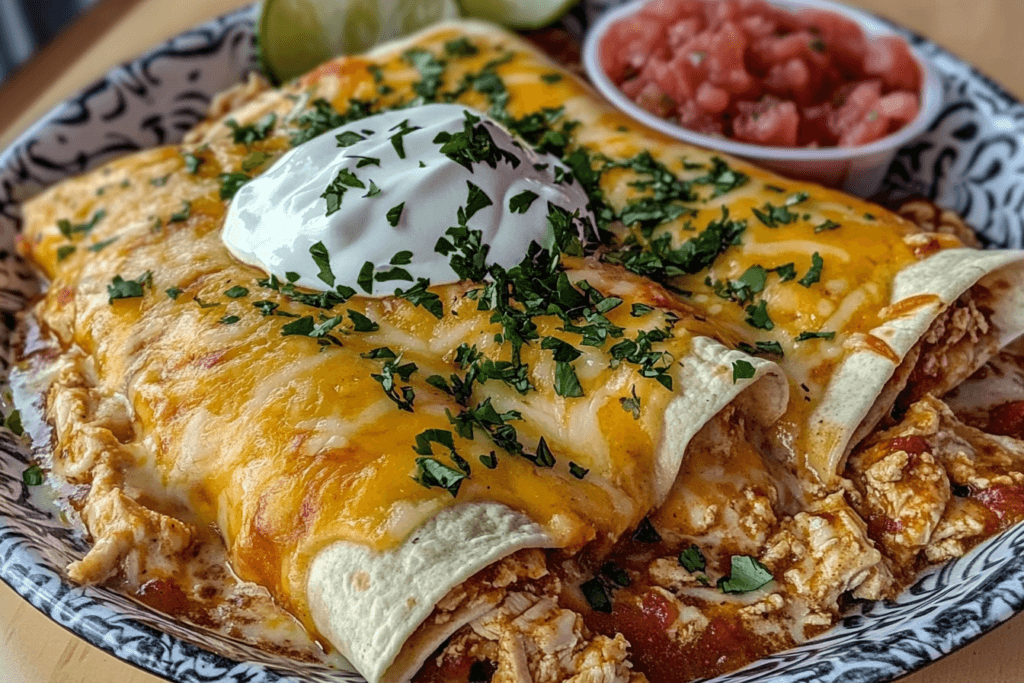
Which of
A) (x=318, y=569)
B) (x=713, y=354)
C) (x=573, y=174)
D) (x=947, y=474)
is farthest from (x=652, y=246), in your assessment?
(x=318, y=569)

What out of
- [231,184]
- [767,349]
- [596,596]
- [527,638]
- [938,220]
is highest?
[231,184]

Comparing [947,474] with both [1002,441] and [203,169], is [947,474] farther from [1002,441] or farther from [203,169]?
[203,169]

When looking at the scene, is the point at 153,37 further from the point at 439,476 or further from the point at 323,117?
the point at 439,476

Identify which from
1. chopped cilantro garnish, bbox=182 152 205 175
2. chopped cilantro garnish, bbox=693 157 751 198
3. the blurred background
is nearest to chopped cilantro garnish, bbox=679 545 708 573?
chopped cilantro garnish, bbox=693 157 751 198

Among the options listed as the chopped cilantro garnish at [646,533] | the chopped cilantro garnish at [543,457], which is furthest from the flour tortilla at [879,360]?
the chopped cilantro garnish at [543,457]

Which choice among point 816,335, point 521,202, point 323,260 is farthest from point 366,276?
point 816,335

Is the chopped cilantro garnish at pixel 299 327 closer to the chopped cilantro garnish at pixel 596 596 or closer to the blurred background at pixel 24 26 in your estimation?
the chopped cilantro garnish at pixel 596 596
